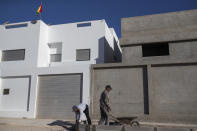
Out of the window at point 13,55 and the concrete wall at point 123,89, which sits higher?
the window at point 13,55

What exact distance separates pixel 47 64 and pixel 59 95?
410 cm

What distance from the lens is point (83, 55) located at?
1602cm

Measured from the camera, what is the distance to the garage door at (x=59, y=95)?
13312 mm

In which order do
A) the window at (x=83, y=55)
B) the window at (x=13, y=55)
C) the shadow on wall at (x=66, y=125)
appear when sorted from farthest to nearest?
the window at (x=13, y=55)
the window at (x=83, y=55)
the shadow on wall at (x=66, y=125)

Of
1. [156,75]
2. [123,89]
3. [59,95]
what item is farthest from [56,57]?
[156,75]

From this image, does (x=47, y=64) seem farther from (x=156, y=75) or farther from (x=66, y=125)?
(x=156, y=75)

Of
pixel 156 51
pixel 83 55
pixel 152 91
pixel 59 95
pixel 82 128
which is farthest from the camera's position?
pixel 83 55

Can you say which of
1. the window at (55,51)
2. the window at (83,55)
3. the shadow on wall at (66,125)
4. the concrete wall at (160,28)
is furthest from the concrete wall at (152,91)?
the window at (55,51)

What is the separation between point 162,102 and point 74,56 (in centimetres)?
781

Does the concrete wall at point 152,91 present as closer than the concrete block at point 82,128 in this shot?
No

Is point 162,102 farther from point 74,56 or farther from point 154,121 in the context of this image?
point 74,56

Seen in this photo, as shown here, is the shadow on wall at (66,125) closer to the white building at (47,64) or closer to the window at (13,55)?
the white building at (47,64)

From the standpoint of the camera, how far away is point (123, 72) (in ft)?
41.5

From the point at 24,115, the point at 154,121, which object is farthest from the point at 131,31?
the point at 24,115
